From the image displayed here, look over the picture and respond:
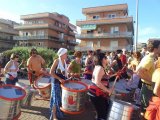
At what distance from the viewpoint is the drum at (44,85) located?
301 inches

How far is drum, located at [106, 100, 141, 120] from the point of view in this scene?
4.38m

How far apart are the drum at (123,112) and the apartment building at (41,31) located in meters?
61.2

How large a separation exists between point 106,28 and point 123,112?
165 feet

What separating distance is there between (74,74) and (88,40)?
47373 mm

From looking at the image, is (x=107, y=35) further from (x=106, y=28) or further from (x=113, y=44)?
(x=113, y=44)

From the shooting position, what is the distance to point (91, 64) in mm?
9867

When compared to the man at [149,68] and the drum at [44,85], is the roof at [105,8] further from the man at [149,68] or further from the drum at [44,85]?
the man at [149,68]

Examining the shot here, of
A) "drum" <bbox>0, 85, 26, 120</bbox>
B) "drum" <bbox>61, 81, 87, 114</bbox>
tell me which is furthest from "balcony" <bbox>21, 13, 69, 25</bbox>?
"drum" <bbox>0, 85, 26, 120</bbox>

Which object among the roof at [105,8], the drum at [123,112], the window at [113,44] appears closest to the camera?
the drum at [123,112]

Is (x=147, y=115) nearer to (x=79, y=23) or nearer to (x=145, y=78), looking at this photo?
(x=145, y=78)

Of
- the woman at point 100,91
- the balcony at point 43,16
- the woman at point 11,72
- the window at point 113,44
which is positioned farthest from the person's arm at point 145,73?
the balcony at point 43,16

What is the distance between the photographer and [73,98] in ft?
17.7

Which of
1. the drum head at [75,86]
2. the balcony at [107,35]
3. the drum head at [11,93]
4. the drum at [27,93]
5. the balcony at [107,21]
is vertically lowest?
the drum at [27,93]

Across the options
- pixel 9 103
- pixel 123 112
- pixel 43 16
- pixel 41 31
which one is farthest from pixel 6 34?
pixel 123 112
